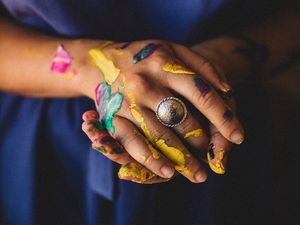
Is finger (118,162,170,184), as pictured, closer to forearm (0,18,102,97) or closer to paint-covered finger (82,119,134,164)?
paint-covered finger (82,119,134,164)

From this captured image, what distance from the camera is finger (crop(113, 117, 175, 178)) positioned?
466mm

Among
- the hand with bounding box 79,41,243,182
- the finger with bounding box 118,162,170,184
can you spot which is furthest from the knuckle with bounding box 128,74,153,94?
the finger with bounding box 118,162,170,184

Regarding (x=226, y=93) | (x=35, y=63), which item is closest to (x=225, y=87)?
(x=226, y=93)

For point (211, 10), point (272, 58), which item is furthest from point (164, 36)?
point (272, 58)

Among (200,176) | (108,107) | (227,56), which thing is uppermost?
(227,56)

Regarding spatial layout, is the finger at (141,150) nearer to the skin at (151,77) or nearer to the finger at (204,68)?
the skin at (151,77)

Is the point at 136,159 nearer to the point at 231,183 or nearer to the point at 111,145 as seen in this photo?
the point at 111,145

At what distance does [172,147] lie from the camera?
1.58 feet

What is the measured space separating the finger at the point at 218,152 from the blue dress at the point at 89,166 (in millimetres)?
114

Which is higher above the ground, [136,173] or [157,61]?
[157,61]

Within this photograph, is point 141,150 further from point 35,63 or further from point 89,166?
point 35,63

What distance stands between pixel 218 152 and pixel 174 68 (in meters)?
0.13

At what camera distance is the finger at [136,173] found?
0.47 metres

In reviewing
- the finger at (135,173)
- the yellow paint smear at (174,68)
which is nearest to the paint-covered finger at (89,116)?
the finger at (135,173)
